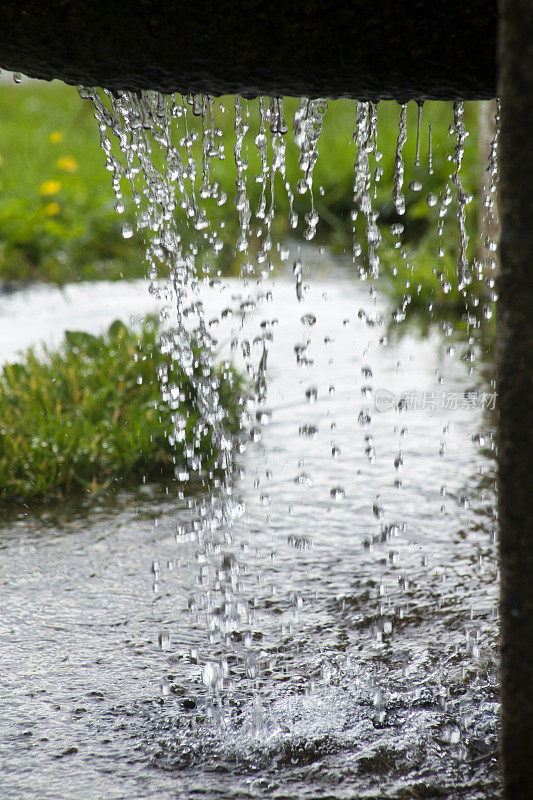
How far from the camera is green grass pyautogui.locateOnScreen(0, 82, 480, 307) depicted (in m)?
6.70

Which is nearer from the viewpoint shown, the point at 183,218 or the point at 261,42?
the point at 261,42

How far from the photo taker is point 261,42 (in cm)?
180

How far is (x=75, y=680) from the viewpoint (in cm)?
244

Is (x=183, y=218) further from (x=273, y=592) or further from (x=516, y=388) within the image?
(x=516, y=388)

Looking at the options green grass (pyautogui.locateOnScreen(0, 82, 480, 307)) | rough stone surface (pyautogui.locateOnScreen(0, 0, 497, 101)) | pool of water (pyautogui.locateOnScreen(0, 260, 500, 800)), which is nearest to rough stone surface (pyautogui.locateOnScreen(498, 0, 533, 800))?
rough stone surface (pyautogui.locateOnScreen(0, 0, 497, 101))

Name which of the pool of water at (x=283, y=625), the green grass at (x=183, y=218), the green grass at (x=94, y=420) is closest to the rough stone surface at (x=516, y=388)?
the pool of water at (x=283, y=625)

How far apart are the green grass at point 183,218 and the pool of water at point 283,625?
2125mm

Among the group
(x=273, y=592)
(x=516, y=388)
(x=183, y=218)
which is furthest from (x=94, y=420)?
(x=183, y=218)

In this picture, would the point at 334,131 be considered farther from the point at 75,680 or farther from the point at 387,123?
the point at 75,680

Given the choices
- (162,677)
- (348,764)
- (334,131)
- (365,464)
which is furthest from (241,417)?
(334,131)

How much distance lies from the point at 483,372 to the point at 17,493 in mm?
2466

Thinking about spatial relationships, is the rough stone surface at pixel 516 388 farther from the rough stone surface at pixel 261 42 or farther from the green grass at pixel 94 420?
the green grass at pixel 94 420

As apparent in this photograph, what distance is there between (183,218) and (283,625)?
5.83 m

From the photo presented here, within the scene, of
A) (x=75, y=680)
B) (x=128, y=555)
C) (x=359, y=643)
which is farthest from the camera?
(x=128, y=555)
